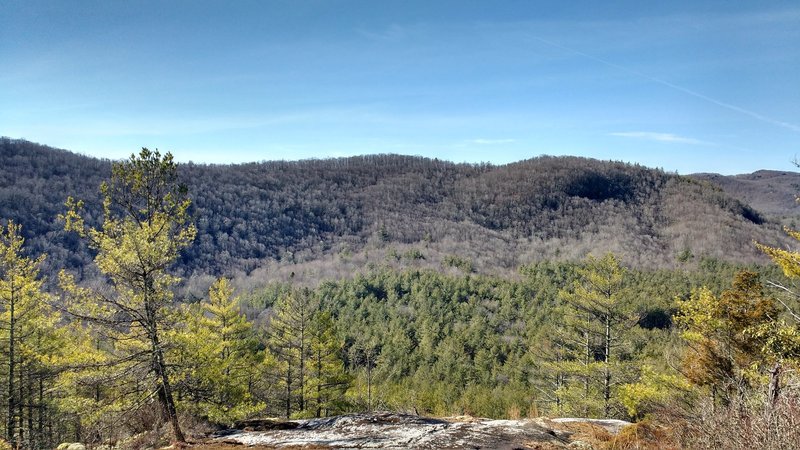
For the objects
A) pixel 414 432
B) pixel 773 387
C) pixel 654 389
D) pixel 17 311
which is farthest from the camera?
pixel 654 389

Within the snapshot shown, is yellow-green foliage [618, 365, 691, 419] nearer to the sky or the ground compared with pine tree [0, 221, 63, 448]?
nearer to the ground

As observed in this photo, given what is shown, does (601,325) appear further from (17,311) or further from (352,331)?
(352,331)

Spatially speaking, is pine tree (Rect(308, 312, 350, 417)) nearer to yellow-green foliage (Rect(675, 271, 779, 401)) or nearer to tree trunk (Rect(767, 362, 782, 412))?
yellow-green foliage (Rect(675, 271, 779, 401))

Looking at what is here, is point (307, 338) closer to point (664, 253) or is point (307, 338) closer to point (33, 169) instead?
point (664, 253)

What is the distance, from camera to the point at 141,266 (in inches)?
453

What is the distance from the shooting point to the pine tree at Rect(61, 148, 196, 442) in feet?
36.3

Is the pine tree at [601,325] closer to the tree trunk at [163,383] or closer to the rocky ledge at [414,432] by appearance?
the rocky ledge at [414,432]

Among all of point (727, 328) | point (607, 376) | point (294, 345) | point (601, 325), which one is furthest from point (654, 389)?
point (294, 345)

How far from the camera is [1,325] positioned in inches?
699

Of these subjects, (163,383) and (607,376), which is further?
(607,376)

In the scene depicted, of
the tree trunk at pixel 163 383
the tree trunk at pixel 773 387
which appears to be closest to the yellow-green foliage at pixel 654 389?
the tree trunk at pixel 773 387

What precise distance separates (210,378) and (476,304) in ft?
202

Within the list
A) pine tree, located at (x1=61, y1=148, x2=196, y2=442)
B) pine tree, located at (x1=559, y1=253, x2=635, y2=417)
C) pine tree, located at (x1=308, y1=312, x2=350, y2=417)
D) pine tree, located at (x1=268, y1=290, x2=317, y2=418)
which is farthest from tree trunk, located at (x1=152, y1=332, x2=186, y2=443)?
pine tree, located at (x1=559, y1=253, x2=635, y2=417)

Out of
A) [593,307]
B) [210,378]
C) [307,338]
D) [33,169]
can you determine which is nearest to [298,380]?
[307,338]
